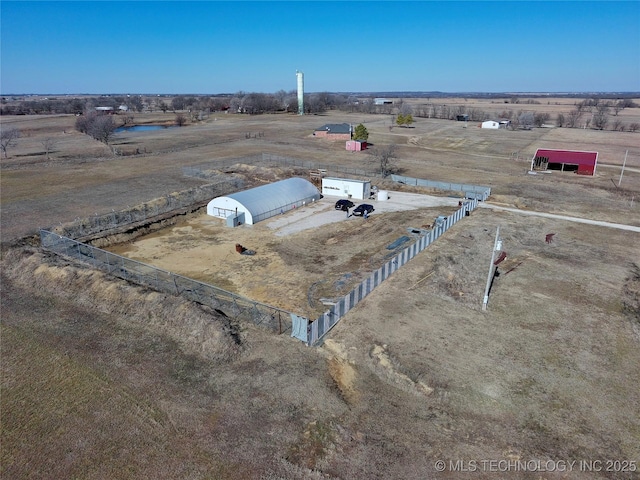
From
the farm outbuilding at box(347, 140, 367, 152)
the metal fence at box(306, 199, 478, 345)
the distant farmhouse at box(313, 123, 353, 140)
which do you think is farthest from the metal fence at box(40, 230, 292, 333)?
the distant farmhouse at box(313, 123, 353, 140)

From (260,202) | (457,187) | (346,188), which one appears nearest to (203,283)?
(260,202)

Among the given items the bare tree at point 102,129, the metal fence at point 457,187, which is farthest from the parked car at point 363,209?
the bare tree at point 102,129

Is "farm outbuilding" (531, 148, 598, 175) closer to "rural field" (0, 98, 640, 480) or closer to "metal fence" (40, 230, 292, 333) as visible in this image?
"rural field" (0, 98, 640, 480)

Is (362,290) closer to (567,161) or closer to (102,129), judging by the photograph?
(567,161)

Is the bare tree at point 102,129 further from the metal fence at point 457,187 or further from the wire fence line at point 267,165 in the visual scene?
the metal fence at point 457,187

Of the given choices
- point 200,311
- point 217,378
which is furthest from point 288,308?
point 217,378

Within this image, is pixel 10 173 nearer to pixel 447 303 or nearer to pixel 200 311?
pixel 200 311
